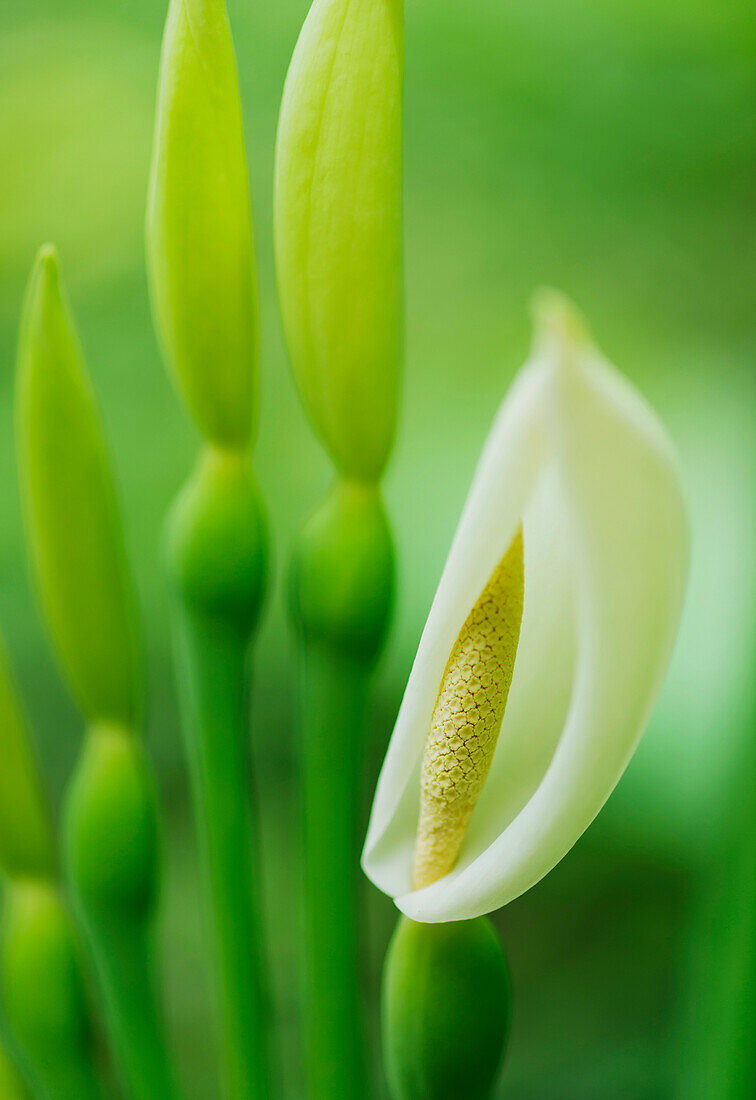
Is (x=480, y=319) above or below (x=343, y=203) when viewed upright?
above

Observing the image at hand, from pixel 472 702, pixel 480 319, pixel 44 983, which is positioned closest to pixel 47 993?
pixel 44 983

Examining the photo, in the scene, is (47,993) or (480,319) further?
(480,319)

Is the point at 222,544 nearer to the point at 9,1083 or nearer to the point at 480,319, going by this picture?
the point at 9,1083

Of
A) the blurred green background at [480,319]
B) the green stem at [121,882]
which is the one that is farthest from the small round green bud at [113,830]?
the blurred green background at [480,319]

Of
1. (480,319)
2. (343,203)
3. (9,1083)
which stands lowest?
(9,1083)

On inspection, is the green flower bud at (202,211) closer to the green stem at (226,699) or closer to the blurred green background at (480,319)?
the green stem at (226,699)

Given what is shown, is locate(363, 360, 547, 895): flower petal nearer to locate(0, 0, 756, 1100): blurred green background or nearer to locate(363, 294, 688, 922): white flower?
locate(363, 294, 688, 922): white flower

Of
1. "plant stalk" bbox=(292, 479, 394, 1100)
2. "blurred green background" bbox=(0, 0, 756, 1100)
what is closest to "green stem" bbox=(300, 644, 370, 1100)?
"plant stalk" bbox=(292, 479, 394, 1100)
